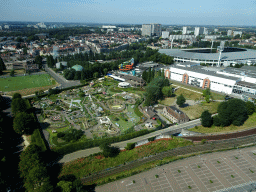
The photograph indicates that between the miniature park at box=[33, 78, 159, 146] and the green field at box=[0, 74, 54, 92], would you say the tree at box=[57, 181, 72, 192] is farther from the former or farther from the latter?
the green field at box=[0, 74, 54, 92]

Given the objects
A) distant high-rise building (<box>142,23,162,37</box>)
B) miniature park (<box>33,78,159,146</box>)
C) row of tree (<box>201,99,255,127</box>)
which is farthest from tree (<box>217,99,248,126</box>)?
distant high-rise building (<box>142,23,162,37</box>)

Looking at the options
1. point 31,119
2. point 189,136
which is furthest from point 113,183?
point 31,119

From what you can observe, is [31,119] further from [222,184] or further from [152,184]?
[222,184]

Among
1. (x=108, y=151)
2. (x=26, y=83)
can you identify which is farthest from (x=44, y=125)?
(x=26, y=83)

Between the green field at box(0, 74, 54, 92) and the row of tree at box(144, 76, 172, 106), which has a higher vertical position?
the row of tree at box(144, 76, 172, 106)

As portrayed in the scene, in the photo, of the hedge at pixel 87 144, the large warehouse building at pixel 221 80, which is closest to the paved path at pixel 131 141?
the hedge at pixel 87 144

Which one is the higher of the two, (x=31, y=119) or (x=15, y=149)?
(x=31, y=119)

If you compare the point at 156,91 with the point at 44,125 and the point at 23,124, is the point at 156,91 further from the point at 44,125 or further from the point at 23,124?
the point at 23,124
